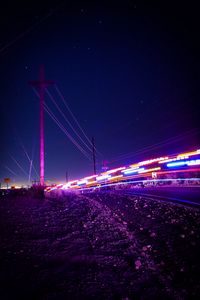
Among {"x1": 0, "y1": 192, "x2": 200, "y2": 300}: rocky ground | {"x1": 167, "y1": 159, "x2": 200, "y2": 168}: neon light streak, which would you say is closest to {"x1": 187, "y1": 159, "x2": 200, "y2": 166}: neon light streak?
{"x1": 167, "y1": 159, "x2": 200, "y2": 168}: neon light streak

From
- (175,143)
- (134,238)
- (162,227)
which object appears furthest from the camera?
(175,143)

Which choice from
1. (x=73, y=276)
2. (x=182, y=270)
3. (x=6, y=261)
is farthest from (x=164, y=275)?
(x=6, y=261)

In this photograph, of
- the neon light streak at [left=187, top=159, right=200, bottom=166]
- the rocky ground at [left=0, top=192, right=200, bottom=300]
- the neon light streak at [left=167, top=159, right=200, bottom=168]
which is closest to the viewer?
the rocky ground at [left=0, top=192, right=200, bottom=300]

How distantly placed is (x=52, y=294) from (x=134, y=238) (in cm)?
271

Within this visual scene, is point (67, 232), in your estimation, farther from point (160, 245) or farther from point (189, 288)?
point (189, 288)

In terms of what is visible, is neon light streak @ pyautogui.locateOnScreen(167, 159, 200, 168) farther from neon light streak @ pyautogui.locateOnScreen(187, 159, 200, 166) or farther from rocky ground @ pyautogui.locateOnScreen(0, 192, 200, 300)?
rocky ground @ pyautogui.locateOnScreen(0, 192, 200, 300)

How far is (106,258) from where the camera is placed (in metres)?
4.84

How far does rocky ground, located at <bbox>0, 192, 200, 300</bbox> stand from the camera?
11.8 ft

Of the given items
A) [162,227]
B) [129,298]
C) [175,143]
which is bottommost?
[129,298]

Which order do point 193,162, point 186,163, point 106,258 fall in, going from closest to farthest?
point 106,258
point 193,162
point 186,163

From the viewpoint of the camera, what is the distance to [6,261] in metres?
4.98

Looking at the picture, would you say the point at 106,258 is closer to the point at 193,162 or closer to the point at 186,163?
the point at 193,162

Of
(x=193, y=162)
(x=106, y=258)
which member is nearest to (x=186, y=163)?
(x=193, y=162)

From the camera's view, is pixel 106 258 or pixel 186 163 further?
pixel 186 163
